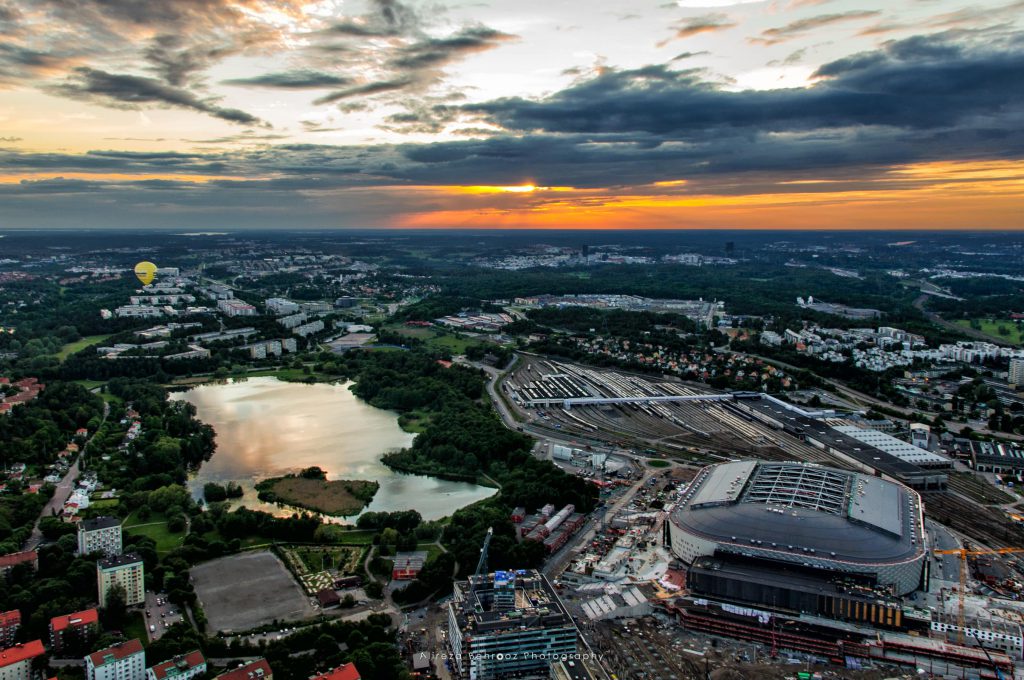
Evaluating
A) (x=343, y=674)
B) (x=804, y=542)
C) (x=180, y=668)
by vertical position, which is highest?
(x=804, y=542)

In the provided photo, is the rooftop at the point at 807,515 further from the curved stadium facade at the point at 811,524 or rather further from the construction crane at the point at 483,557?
the construction crane at the point at 483,557

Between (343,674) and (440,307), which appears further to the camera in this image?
(440,307)

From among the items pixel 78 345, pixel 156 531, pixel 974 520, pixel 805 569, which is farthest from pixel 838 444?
pixel 78 345

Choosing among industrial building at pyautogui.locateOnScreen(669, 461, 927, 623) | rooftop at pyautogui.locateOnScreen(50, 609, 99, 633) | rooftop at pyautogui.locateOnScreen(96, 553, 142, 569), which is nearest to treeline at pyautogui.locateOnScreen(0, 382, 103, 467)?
rooftop at pyautogui.locateOnScreen(96, 553, 142, 569)

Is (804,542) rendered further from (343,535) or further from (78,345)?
(78,345)

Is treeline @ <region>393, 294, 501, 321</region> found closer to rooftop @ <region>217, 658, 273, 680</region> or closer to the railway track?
the railway track

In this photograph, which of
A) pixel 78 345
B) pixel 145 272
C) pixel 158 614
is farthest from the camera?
pixel 145 272
